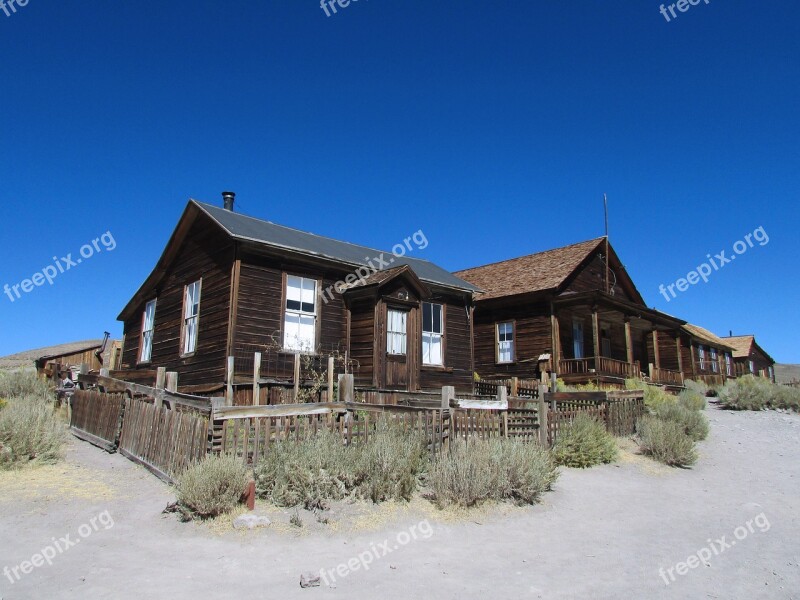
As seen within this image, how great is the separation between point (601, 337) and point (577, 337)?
10.0 feet

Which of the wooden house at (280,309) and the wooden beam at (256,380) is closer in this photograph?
the wooden beam at (256,380)

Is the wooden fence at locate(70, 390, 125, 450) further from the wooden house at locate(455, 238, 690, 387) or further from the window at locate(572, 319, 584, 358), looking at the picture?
the window at locate(572, 319, 584, 358)

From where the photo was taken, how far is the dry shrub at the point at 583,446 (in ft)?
38.6

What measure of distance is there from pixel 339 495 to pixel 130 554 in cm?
277

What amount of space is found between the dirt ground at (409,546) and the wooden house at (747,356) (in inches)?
1751

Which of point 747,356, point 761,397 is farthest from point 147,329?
point 747,356

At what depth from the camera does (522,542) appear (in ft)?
23.9

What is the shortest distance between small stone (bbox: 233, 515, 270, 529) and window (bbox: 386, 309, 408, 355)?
31.7 ft

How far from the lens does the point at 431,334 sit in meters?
19.4

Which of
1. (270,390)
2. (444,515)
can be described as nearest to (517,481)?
(444,515)

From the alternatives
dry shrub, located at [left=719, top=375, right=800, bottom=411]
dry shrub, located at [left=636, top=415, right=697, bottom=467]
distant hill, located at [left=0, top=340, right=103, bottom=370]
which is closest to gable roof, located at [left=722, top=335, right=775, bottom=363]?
dry shrub, located at [left=719, top=375, right=800, bottom=411]

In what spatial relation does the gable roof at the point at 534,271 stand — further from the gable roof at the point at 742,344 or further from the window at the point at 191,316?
the gable roof at the point at 742,344

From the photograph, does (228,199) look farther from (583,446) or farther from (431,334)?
(583,446)

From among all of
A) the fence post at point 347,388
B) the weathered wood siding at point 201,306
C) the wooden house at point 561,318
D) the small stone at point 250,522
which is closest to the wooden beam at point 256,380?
the weathered wood siding at point 201,306
